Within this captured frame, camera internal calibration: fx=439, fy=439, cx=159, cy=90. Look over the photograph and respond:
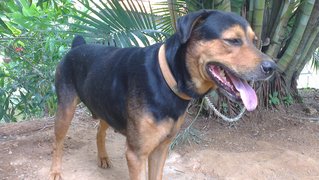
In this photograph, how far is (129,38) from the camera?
4.97 meters

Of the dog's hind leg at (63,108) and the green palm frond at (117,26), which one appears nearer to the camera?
the dog's hind leg at (63,108)

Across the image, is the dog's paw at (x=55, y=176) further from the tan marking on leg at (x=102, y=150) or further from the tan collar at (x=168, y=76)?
the tan collar at (x=168, y=76)

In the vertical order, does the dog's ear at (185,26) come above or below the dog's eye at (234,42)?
above

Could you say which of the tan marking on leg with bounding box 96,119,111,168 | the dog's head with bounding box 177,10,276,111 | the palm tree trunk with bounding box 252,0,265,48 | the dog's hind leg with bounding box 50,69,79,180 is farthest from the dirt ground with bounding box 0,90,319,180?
the dog's head with bounding box 177,10,276,111

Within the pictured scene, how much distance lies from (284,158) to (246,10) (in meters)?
1.92

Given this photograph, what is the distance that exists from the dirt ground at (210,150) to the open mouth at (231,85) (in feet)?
4.79

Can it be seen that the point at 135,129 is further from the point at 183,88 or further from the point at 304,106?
the point at 304,106

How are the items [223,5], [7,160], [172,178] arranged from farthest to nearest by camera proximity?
1. [223,5]
2. [7,160]
3. [172,178]

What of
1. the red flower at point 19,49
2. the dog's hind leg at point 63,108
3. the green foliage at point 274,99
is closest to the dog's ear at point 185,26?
the dog's hind leg at point 63,108

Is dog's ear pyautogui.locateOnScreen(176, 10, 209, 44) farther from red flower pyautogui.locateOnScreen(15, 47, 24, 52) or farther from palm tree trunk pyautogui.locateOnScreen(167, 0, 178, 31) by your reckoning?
red flower pyautogui.locateOnScreen(15, 47, 24, 52)

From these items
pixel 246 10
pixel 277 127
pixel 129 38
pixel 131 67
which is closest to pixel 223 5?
pixel 246 10

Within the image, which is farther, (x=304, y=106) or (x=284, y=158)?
(x=304, y=106)

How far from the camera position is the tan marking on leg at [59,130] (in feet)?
14.1

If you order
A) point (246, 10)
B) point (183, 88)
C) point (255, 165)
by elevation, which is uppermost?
point (183, 88)
